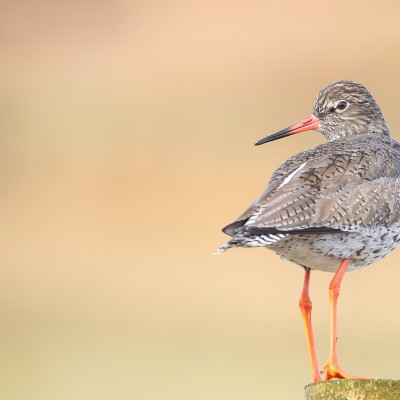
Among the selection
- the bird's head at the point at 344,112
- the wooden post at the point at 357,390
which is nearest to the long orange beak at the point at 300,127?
the bird's head at the point at 344,112

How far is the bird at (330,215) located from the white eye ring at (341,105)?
77 centimetres

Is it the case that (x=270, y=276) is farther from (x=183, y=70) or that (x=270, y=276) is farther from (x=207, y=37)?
(x=207, y=37)

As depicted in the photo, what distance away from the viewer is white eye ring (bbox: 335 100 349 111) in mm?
9250

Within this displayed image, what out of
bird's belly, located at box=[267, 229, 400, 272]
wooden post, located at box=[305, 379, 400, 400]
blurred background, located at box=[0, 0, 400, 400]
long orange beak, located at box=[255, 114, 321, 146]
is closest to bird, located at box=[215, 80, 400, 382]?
bird's belly, located at box=[267, 229, 400, 272]

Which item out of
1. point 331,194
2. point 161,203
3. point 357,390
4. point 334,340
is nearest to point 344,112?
point 331,194

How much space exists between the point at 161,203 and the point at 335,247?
1385 cm

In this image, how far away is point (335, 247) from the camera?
25.5 ft

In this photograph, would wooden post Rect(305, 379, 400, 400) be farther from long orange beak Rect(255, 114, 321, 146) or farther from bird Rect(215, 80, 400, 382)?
long orange beak Rect(255, 114, 321, 146)

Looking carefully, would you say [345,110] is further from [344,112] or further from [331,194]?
[331,194]

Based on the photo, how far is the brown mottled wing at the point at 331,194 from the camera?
761 centimetres

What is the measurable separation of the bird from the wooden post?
1163 millimetres

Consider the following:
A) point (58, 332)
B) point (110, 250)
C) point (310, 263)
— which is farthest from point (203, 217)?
point (310, 263)

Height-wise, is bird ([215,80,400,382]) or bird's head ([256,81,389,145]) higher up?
bird's head ([256,81,389,145])

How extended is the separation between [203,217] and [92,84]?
8234 mm
